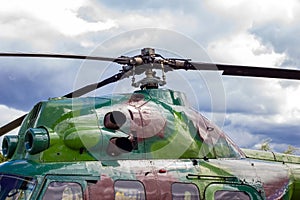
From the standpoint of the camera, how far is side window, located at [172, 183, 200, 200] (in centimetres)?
773

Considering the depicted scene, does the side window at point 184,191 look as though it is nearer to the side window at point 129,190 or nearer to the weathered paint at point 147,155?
the weathered paint at point 147,155

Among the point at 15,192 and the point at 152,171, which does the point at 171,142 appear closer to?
the point at 152,171

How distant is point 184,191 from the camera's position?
780 centimetres

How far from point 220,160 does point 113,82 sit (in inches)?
103

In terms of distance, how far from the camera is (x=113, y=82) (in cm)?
990

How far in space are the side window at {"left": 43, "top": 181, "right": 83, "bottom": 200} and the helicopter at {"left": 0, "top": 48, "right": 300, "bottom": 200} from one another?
0.5 inches

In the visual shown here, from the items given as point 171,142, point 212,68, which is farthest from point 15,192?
point 212,68

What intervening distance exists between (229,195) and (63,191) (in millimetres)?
2650

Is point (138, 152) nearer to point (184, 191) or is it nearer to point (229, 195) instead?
point (184, 191)

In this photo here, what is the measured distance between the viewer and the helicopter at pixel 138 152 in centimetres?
734

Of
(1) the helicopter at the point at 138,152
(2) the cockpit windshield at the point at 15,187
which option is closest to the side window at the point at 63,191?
(1) the helicopter at the point at 138,152

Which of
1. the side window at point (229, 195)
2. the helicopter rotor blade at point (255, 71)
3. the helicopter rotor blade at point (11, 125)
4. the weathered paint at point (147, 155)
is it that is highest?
the helicopter rotor blade at point (255, 71)

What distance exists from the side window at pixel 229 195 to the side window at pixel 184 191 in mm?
363

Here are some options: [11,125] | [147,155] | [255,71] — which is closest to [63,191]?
[147,155]
